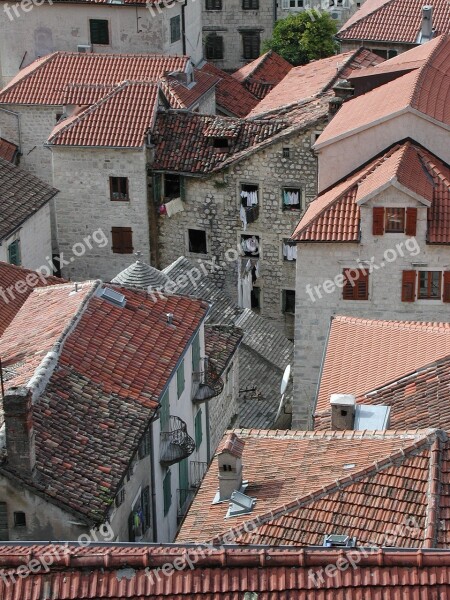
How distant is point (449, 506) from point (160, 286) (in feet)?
61.4

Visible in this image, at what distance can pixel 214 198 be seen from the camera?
60.3 meters

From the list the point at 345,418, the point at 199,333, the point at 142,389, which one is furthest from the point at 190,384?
the point at 345,418

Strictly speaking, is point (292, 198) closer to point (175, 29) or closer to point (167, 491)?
point (167, 491)

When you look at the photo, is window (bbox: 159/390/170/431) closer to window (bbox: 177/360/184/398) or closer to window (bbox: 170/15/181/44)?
window (bbox: 177/360/184/398)

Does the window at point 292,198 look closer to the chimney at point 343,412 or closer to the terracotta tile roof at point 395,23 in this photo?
the terracotta tile roof at point 395,23

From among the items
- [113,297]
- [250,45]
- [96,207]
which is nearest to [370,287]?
[113,297]

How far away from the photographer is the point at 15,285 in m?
46.4

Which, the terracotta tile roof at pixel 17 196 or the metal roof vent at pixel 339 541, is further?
the terracotta tile roof at pixel 17 196

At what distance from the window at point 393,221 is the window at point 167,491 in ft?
40.8

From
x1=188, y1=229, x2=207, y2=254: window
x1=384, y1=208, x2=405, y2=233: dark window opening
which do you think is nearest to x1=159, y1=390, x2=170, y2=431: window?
x1=384, y1=208, x2=405, y2=233: dark window opening

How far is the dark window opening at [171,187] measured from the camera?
60.8 metres

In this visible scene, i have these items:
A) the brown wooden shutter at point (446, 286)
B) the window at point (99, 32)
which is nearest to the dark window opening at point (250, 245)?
the brown wooden shutter at point (446, 286)

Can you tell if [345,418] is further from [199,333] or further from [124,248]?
[124,248]

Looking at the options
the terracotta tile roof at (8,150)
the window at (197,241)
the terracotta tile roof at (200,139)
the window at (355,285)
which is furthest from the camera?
the terracotta tile roof at (8,150)
